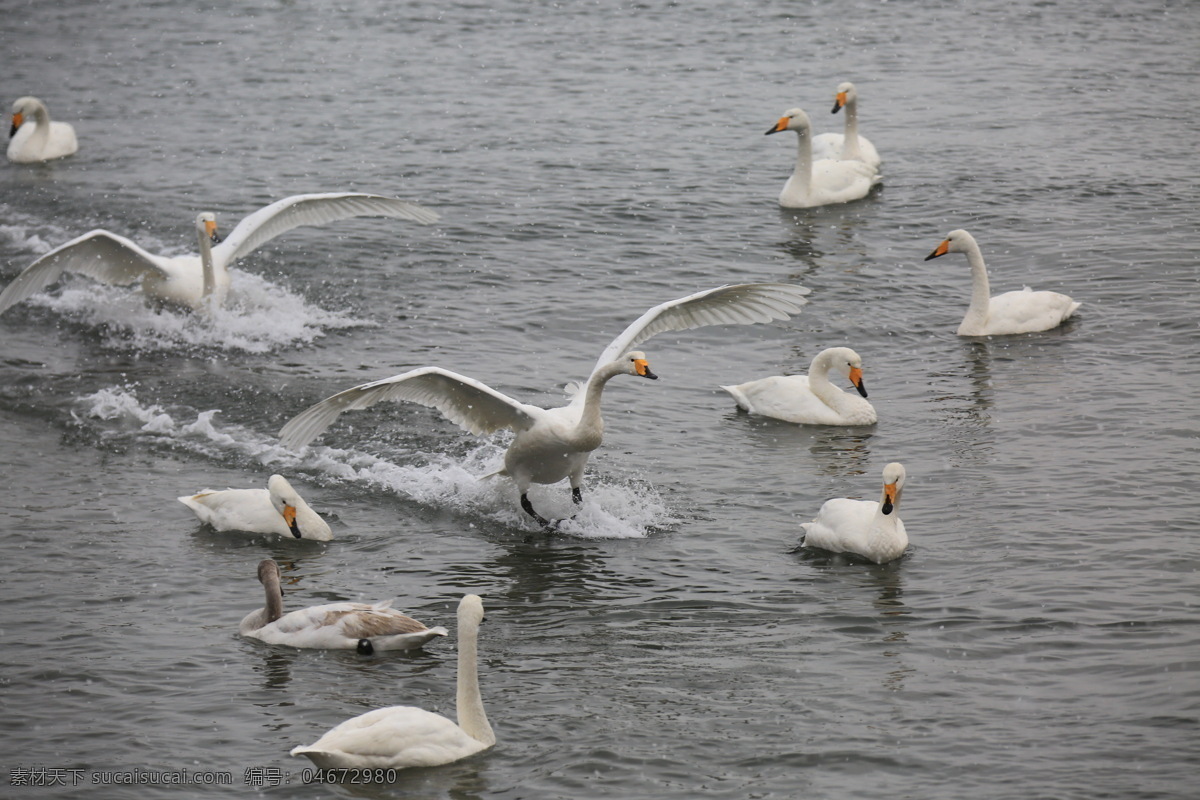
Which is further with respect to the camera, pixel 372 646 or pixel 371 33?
pixel 371 33

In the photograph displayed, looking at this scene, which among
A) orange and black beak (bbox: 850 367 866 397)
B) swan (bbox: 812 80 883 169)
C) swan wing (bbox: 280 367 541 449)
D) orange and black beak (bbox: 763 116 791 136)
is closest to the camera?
swan wing (bbox: 280 367 541 449)

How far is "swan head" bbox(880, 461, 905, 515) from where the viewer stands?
11.3 meters

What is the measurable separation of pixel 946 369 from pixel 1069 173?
Answer: 7156mm

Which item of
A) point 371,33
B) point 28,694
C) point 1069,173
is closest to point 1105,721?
point 28,694

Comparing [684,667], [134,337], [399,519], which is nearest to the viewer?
[684,667]

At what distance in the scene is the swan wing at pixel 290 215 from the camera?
674 inches

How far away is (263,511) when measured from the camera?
11891 mm

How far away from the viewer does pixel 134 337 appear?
55.6 feet

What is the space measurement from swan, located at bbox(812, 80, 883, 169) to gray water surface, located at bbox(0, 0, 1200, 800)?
0.71 meters

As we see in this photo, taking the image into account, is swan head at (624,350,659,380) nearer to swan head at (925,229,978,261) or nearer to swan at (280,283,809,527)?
swan at (280,283,809,527)

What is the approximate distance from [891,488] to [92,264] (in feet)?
31.7

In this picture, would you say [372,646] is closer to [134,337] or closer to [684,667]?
[684,667]

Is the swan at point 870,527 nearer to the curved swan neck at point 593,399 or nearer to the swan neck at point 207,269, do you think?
the curved swan neck at point 593,399

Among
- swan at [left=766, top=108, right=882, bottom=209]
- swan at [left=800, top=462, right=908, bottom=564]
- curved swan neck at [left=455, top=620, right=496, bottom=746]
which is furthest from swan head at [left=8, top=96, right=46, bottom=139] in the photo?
curved swan neck at [left=455, top=620, right=496, bottom=746]
